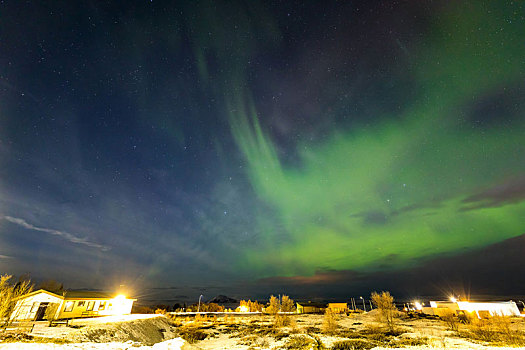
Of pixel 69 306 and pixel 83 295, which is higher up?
pixel 83 295

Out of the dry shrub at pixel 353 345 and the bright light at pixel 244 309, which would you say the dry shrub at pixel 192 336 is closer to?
the dry shrub at pixel 353 345

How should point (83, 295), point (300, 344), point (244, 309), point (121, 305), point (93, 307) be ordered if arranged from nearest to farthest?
point (300, 344) → point (83, 295) → point (93, 307) → point (121, 305) → point (244, 309)

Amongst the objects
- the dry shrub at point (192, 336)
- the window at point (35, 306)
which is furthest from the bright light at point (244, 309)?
the window at point (35, 306)

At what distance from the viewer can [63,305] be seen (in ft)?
102

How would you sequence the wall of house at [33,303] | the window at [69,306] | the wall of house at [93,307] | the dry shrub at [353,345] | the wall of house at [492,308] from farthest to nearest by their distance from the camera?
the wall of house at [492,308] < the wall of house at [93,307] < the window at [69,306] < the wall of house at [33,303] < the dry shrub at [353,345]

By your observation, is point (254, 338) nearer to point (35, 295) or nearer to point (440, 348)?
point (440, 348)

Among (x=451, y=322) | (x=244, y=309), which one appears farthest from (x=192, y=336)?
(x=244, y=309)

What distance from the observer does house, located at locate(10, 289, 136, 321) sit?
95.4 feet

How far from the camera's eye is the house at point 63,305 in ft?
95.4

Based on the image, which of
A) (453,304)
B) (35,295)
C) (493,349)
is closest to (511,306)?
(453,304)

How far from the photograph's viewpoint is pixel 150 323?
89.9 feet

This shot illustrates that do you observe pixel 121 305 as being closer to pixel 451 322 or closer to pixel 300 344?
pixel 300 344

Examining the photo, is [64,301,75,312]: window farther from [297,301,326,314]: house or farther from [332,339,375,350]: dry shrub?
[297,301,326,314]: house

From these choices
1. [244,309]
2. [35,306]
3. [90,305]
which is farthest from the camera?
[244,309]
